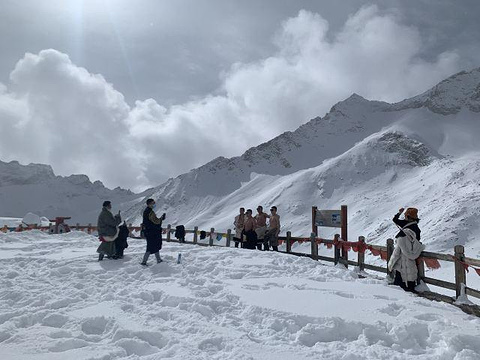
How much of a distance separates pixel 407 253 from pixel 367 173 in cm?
10491

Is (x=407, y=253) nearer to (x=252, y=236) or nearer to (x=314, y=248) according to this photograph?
(x=314, y=248)

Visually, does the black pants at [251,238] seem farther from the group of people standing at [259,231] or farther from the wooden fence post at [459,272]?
the wooden fence post at [459,272]

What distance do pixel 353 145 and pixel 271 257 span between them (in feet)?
432

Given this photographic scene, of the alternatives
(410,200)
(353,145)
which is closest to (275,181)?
(353,145)

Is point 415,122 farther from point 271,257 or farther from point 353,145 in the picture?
point 271,257

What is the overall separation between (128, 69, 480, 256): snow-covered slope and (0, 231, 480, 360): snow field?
36.8m

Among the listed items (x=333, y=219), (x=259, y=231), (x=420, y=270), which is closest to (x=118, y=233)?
(x=259, y=231)

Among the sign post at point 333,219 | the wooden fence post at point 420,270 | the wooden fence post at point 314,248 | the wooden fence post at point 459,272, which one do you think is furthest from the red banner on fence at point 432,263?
the wooden fence post at point 314,248

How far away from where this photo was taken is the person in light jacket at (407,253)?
26.1 ft

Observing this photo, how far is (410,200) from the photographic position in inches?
3110

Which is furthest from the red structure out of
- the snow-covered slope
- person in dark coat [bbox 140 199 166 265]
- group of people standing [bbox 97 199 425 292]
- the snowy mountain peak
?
the snowy mountain peak

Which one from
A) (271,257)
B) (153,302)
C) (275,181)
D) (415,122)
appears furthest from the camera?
(415,122)

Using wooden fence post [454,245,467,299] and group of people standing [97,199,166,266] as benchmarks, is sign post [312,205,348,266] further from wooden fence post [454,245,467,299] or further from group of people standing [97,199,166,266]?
group of people standing [97,199,166,266]

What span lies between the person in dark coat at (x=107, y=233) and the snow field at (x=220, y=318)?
6.40 ft
